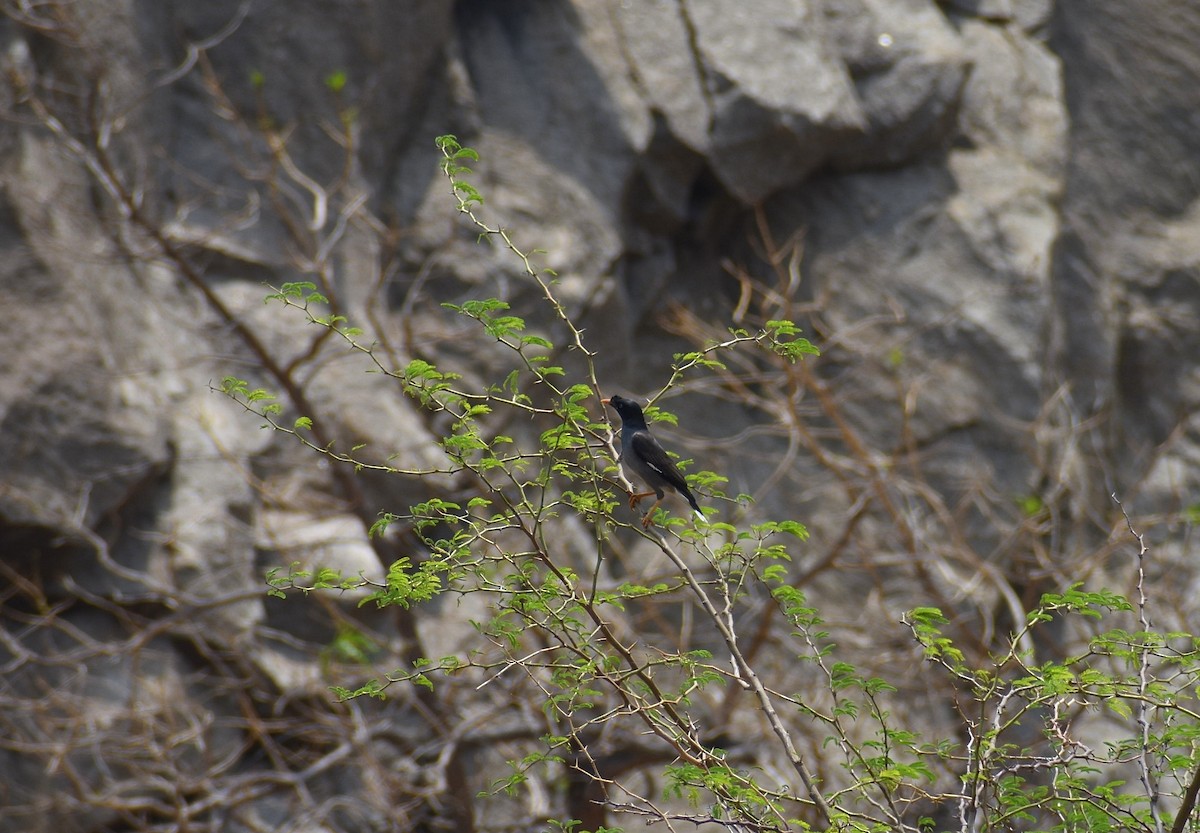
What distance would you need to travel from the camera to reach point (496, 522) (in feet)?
10.8

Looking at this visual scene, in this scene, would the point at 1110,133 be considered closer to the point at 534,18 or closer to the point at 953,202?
the point at 953,202

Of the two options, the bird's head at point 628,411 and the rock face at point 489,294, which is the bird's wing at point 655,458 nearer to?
the bird's head at point 628,411

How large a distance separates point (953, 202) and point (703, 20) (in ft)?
7.72

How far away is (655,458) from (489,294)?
407cm

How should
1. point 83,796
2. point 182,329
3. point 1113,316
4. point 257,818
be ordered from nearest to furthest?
point 83,796 → point 257,818 → point 182,329 → point 1113,316

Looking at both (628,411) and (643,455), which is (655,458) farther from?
(628,411)

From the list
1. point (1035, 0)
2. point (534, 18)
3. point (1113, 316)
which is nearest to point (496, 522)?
point (534, 18)

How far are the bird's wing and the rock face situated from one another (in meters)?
2.04

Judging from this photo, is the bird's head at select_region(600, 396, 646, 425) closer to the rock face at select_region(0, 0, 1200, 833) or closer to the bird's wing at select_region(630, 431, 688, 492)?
the bird's wing at select_region(630, 431, 688, 492)

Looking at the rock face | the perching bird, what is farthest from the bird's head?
the rock face

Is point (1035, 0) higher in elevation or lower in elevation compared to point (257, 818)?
higher

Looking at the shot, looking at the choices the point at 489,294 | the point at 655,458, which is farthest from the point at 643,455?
the point at 489,294

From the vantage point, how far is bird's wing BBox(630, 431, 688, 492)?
454 centimetres

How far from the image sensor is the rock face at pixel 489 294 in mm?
6961
